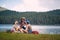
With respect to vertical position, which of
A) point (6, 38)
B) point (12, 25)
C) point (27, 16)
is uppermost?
point (27, 16)

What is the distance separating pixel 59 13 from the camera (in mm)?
1775

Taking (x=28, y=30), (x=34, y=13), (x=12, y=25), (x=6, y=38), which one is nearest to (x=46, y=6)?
(x=34, y=13)

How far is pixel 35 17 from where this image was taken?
180 centimetres

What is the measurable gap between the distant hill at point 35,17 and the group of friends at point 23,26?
0.05 meters

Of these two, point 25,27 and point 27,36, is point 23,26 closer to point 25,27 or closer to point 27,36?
point 25,27

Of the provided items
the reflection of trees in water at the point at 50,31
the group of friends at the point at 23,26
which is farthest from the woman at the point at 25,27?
the reflection of trees in water at the point at 50,31

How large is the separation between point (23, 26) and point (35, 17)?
7.5 inches

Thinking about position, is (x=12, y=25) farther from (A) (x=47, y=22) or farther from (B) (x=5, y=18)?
(A) (x=47, y=22)

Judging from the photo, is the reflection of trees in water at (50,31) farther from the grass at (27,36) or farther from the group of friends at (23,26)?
the group of friends at (23,26)

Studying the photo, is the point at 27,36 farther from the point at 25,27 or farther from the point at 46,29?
the point at 46,29

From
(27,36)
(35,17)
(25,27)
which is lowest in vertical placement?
(27,36)

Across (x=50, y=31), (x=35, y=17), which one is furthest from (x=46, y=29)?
(x=35, y=17)

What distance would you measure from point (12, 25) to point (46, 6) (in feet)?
1.60

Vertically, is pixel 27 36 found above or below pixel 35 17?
below
